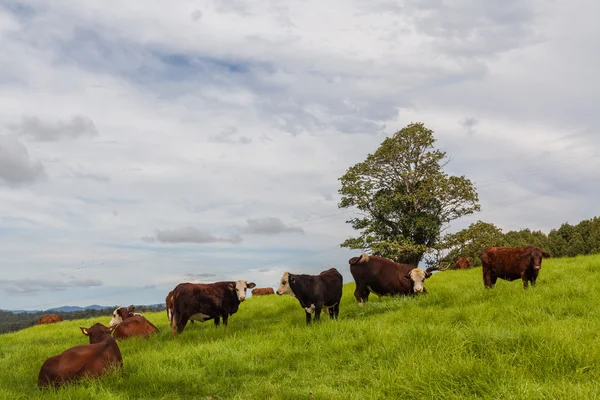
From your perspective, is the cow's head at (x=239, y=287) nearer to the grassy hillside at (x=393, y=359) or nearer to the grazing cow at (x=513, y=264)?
the grassy hillside at (x=393, y=359)

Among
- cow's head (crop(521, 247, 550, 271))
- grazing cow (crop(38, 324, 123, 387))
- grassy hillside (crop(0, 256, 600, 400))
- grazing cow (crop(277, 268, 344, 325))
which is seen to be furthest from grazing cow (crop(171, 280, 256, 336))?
cow's head (crop(521, 247, 550, 271))

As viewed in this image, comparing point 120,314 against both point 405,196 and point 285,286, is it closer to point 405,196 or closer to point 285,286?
point 285,286

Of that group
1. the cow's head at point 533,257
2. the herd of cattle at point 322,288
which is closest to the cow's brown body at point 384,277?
the herd of cattle at point 322,288

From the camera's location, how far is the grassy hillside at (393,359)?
5785 mm

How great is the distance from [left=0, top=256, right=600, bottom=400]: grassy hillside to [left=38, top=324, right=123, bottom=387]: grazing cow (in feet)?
0.90

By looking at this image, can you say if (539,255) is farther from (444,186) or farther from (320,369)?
(444,186)

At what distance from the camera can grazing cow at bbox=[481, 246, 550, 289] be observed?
42.6 feet

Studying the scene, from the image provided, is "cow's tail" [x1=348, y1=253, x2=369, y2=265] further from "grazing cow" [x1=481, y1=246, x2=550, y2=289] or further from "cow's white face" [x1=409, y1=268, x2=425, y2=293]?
"grazing cow" [x1=481, y1=246, x2=550, y2=289]

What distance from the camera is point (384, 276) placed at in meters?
14.0

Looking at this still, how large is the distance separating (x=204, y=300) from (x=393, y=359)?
7.24 metres

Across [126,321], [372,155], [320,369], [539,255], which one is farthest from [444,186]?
[320,369]

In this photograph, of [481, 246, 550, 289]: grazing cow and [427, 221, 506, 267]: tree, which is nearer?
[481, 246, 550, 289]: grazing cow

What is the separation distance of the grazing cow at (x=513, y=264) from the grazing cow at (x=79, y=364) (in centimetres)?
1079

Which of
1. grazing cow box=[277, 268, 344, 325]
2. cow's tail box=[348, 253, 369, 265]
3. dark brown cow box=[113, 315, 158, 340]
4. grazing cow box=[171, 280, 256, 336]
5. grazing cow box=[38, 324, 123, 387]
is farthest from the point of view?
cow's tail box=[348, 253, 369, 265]
